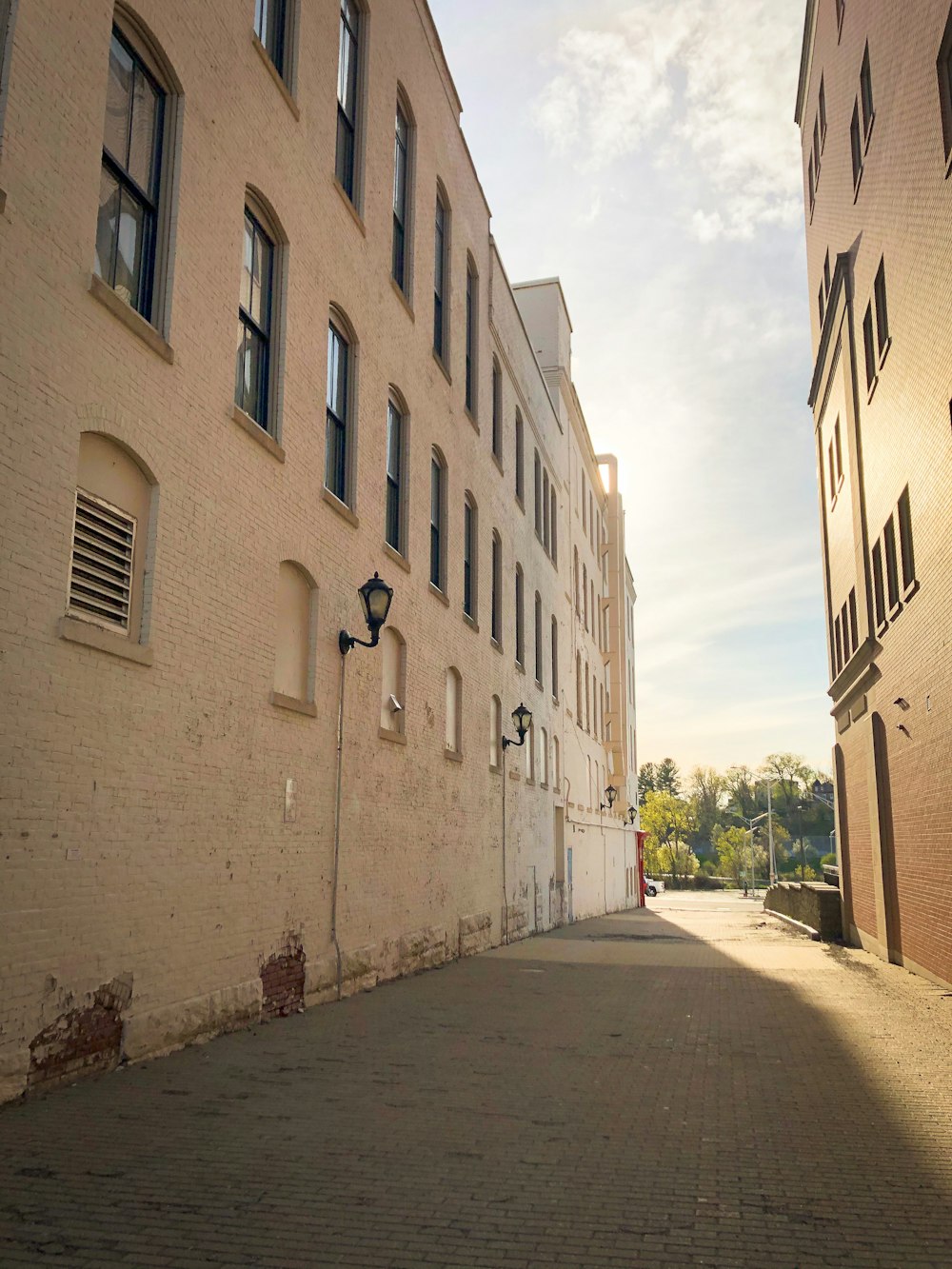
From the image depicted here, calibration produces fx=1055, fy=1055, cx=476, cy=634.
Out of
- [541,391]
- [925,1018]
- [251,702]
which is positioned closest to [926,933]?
[925,1018]

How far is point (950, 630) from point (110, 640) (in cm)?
922

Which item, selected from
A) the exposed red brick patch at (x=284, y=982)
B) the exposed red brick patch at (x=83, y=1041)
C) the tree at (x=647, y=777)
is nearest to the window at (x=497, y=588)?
the exposed red brick patch at (x=284, y=982)

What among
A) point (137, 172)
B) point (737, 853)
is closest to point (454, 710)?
point (137, 172)

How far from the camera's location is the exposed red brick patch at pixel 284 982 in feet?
31.2

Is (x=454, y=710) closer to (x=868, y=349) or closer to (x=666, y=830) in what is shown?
(x=868, y=349)

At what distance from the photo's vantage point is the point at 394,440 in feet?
50.3

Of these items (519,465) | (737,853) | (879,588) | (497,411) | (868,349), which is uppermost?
(497,411)

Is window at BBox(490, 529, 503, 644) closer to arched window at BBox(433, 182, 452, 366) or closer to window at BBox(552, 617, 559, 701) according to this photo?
arched window at BBox(433, 182, 452, 366)

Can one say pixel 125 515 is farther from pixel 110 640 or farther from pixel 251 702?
pixel 251 702

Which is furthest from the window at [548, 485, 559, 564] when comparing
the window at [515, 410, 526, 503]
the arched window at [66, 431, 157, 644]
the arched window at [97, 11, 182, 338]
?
the arched window at [66, 431, 157, 644]

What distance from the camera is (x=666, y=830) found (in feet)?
371

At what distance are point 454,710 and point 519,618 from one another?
7381 mm

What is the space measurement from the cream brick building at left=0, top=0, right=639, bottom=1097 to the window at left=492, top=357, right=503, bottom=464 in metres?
3.53

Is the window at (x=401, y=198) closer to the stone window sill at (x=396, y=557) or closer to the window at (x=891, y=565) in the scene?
the stone window sill at (x=396, y=557)
